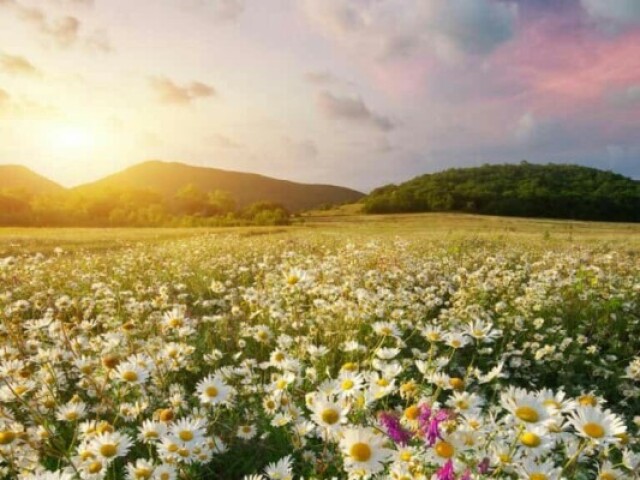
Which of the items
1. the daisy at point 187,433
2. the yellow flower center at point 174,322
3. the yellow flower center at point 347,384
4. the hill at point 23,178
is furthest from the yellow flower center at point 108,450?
the hill at point 23,178

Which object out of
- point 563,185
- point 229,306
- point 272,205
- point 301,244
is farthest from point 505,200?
point 229,306

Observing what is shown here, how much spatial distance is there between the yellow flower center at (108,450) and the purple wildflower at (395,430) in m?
1.21

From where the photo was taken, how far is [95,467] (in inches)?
85.7

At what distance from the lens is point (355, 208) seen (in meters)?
83.3

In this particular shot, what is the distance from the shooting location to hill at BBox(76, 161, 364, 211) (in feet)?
360

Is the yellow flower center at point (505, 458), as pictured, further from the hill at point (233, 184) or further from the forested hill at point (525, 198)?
the hill at point (233, 184)

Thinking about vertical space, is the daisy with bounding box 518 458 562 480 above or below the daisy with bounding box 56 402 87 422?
above

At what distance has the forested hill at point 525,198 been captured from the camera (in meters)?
74.6

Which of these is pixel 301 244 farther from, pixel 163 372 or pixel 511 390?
pixel 511 390

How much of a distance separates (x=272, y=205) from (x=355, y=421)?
68.3 meters

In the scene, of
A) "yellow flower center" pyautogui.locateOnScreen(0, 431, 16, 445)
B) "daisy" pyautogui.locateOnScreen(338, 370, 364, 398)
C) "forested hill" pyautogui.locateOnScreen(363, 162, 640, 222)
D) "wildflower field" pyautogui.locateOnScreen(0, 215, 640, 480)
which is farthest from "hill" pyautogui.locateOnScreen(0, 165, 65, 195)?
"daisy" pyautogui.locateOnScreen(338, 370, 364, 398)

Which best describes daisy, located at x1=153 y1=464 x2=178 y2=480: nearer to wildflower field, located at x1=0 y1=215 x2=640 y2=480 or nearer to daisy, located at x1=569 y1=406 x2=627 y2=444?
wildflower field, located at x1=0 y1=215 x2=640 y2=480

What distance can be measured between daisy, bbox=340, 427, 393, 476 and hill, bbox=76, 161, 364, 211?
105880 mm

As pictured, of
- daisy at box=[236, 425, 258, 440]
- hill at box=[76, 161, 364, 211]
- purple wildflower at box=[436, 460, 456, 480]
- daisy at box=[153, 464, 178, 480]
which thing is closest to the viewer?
purple wildflower at box=[436, 460, 456, 480]
